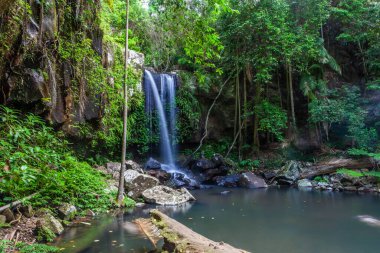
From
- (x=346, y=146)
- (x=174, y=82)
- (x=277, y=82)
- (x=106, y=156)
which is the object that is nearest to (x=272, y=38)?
(x=277, y=82)

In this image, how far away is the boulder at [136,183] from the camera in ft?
28.1

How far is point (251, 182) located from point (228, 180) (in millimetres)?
960

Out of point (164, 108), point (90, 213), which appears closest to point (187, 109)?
point (164, 108)

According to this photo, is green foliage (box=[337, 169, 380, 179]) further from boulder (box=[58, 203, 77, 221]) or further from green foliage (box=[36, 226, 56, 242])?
green foliage (box=[36, 226, 56, 242])

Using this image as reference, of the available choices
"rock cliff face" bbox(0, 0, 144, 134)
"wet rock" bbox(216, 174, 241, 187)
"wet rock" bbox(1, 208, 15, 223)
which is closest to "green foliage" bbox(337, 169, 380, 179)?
"wet rock" bbox(216, 174, 241, 187)

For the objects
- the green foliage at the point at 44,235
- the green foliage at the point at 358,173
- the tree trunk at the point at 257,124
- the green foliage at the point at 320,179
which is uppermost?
the tree trunk at the point at 257,124

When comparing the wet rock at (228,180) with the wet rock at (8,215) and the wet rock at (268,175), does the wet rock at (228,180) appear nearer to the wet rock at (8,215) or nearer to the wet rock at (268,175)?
the wet rock at (268,175)

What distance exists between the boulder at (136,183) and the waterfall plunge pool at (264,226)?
109cm

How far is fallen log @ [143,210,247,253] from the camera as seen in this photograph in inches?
122

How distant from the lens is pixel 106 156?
1235 centimetres

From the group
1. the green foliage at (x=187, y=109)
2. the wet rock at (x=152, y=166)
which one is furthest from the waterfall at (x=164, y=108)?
the wet rock at (x=152, y=166)

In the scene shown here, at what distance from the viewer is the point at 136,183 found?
879cm

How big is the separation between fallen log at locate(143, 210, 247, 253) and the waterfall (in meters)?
10.3

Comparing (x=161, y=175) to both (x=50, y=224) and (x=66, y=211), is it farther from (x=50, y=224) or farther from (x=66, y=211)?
(x=50, y=224)
